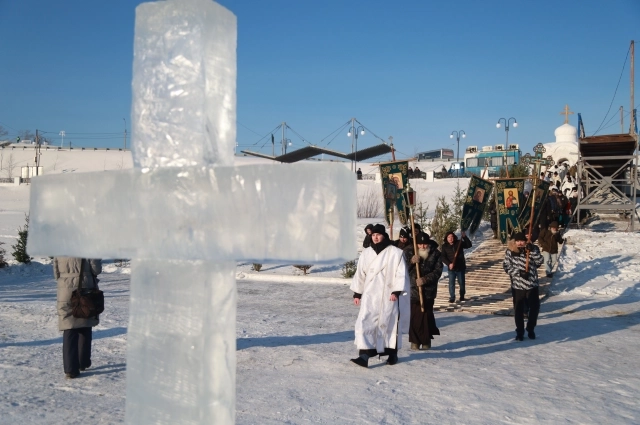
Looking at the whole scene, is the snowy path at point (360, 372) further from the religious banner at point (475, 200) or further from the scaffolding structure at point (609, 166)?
the scaffolding structure at point (609, 166)

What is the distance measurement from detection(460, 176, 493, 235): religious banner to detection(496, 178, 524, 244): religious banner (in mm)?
447

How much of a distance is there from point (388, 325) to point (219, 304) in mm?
5717

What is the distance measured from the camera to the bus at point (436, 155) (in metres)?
77.2

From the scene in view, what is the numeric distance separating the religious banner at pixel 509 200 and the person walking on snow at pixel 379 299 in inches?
466

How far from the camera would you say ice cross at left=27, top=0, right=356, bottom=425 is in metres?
1.62

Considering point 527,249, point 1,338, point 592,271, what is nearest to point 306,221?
point 1,338

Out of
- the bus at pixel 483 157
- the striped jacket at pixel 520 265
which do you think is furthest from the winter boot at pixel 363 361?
the bus at pixel 483 157

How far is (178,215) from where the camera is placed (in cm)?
164

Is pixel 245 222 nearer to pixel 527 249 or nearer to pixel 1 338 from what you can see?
pixel 1 338

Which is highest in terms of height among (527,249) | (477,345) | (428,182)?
(428,182)

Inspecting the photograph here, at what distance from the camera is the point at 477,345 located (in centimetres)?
899

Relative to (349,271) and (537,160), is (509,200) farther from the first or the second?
(349,271)

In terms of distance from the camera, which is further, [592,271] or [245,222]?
[592,271]

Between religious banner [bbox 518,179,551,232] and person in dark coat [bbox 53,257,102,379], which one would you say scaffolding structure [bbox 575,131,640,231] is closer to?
religious banner [bbox 518,179,551,232]
